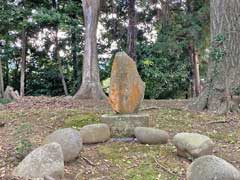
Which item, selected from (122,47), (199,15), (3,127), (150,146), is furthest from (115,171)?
(122,47)

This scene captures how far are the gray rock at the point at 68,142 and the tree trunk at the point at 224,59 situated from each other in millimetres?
3528

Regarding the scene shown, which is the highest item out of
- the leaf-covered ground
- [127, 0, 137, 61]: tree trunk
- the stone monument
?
[127, 0, 137, 61]: tree trunk

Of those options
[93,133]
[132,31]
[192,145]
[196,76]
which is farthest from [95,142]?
[196,76]

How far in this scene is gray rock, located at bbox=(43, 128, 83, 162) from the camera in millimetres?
4379

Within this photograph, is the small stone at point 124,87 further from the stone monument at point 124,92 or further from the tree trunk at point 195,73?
the tree trunk at point 195,73

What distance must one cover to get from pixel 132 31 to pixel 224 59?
5969mm

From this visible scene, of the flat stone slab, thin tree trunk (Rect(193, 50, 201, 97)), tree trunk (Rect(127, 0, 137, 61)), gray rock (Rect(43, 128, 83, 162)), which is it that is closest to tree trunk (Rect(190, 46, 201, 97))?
thin tree trunk (Rect(193, 50, 201, 97))

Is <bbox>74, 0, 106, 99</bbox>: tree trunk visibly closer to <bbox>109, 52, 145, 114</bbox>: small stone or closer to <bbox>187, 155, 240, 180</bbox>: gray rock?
<bbox>109, 52, 145, 114</bbox>: small stone

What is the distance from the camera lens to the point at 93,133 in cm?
509

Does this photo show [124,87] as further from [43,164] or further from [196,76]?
[196,76]

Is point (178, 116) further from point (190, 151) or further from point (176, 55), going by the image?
point (176, 55)

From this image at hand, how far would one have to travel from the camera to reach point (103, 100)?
953 cm

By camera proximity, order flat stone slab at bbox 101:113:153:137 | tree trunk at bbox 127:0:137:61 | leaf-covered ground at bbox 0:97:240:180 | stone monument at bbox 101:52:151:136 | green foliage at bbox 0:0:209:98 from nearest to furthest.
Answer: leaf-covered ground at bbox 0:97:240:180, flat stone slab at bbox 101:113:153:137, stone monument at bbox 101:52:151:136, green foliage at bbox 0:0:209:98, tree trunk at bbox 127:0:137:61

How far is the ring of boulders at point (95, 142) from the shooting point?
3.69 meters
